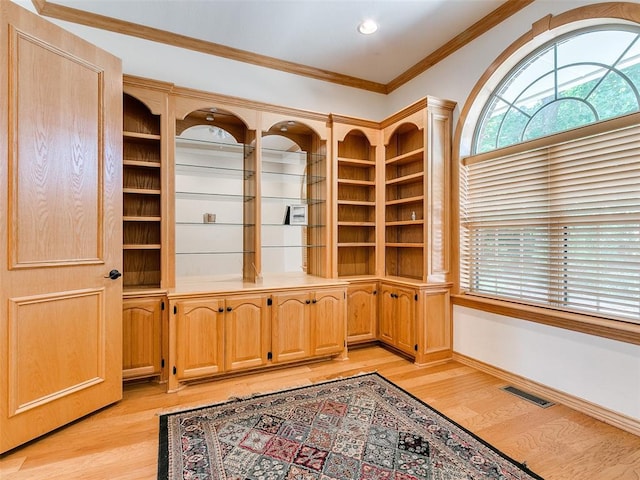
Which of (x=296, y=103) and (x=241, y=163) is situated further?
(x=296, y=103)

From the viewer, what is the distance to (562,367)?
2.46 metres

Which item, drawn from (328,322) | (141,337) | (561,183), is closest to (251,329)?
(328,322)

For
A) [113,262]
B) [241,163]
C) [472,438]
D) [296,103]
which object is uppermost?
[296,103]

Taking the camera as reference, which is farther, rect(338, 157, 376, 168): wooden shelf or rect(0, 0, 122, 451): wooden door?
rect(338, 157, 376, 168): wooden shelf

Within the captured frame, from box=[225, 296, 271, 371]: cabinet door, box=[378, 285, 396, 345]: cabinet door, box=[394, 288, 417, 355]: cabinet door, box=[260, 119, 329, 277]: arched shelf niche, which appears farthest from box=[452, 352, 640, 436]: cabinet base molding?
box=[225, 296, 271, 371]: cabinet door

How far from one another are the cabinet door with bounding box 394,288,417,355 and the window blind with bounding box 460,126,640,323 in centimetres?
57

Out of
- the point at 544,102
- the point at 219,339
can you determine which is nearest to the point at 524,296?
the point at 544,102

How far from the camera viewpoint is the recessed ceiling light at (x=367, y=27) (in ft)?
9.80

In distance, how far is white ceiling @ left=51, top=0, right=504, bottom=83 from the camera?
2781mm

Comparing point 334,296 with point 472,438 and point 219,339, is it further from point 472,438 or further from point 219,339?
point 472,438

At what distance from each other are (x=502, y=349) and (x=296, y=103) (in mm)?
3232

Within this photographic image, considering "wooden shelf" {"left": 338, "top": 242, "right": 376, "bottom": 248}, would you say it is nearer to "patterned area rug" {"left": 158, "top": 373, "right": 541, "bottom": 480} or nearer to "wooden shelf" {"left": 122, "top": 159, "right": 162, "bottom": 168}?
"patterned area rug" {"left": 158, "top": 373, "right": 541, "bottom": 480}

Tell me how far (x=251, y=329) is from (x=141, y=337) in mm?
885

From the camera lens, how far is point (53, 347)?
2135mm
